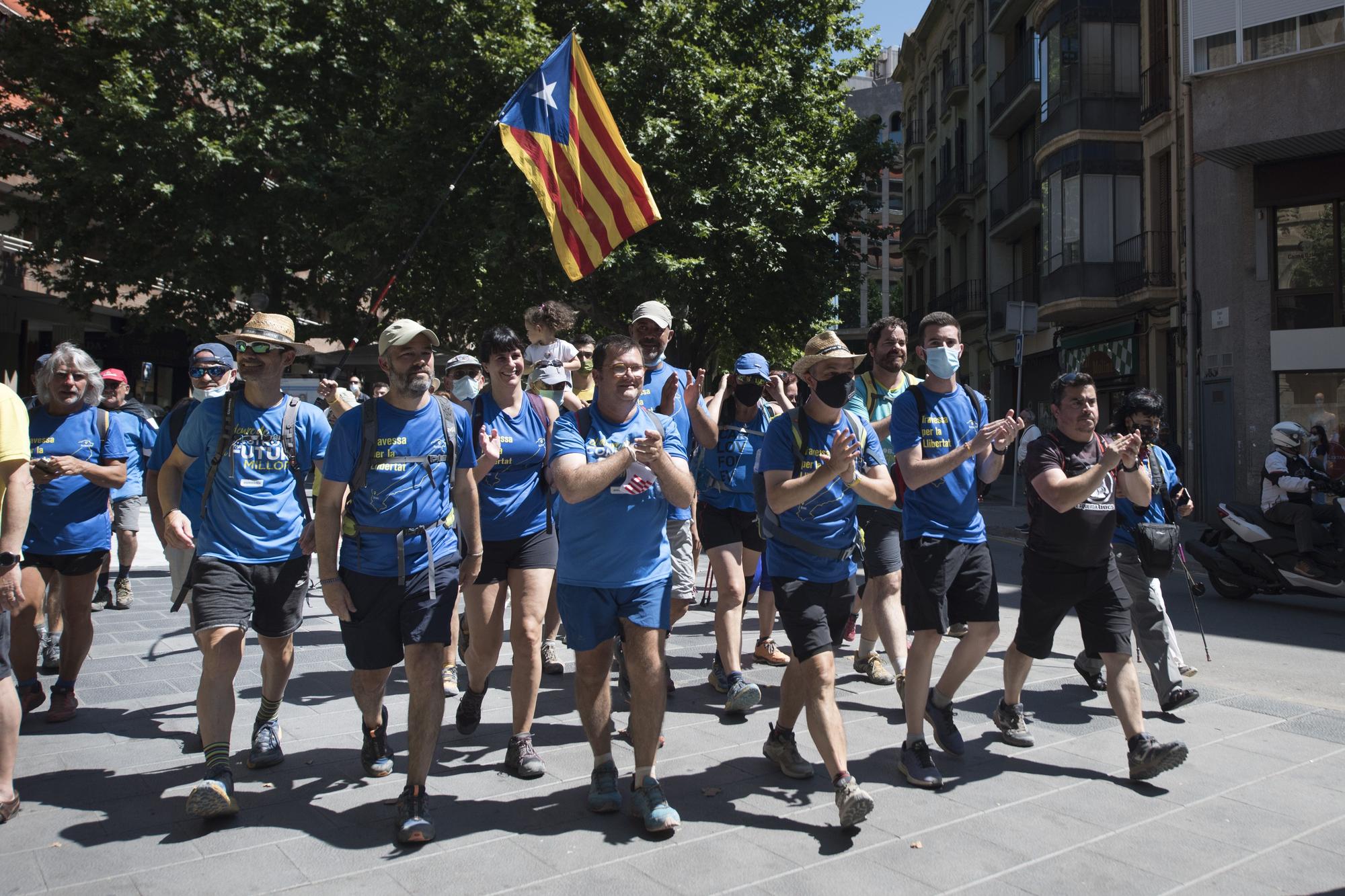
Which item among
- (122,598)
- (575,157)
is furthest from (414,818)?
(122,598)

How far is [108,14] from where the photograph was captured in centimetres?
2002

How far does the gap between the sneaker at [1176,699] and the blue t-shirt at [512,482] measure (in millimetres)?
3270

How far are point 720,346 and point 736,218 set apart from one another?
356 inches

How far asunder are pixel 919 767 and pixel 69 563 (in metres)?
4.46

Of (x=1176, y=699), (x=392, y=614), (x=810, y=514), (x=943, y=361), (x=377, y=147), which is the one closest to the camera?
(x=392, y=614)

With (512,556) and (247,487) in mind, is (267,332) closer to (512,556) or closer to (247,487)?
(247,487)

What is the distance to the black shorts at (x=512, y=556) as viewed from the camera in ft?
16.8

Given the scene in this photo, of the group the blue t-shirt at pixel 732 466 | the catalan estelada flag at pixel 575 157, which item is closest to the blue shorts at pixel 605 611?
the blue t-shirt at pixel 732 466

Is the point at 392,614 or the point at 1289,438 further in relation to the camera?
the point at 1289,438

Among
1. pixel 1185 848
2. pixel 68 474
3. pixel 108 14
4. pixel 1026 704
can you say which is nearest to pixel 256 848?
pixel 68 474

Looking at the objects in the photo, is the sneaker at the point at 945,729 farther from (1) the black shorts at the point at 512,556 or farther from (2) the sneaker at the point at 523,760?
(1) the black shorts at the point at 512,556

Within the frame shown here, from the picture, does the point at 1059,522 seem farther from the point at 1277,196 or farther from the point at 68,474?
the point at 1277,196

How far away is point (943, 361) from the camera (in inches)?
193

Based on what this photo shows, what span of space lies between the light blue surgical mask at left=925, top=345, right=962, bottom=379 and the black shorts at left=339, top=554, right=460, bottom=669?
2312 millimetres
